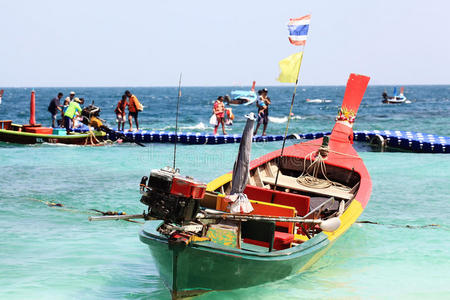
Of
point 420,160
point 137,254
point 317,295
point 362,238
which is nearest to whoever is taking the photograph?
point 317,295

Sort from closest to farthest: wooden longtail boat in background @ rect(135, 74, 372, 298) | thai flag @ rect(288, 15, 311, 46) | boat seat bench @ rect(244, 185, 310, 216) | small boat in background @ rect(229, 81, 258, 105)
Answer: wooden longtail boat in background @ rect(135, 74, 372, 298) < boat seat bench @ rect(244, 185, 310, 216) < thai flag @ rect(288, 15, 311, 46) < small boat in background @ rect(229, 81, 258, 105)

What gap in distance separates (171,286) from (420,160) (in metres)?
17.0

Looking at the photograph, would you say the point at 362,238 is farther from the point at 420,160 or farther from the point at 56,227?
the point at 420,160

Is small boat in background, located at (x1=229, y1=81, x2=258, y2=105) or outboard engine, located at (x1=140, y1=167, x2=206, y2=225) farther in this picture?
small boat in background, located at (x1=229, y1=81, x2=258, y2=105)

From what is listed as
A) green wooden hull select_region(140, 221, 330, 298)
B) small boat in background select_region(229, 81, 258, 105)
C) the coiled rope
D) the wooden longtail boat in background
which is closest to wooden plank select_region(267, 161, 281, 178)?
the coiled rope

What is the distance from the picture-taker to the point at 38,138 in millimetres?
21719

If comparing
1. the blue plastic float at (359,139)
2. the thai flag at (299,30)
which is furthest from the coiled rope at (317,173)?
the blue plastic float at (359,139)

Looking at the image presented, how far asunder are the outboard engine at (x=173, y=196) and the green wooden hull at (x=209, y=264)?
0.48 m

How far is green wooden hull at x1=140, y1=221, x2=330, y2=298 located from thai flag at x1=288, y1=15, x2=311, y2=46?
15.1 feet

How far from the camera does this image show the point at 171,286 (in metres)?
6.76

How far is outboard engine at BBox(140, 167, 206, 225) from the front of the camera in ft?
19.6

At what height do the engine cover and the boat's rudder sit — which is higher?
the boat's rudder

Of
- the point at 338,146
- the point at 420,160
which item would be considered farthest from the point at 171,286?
the point at 420,160

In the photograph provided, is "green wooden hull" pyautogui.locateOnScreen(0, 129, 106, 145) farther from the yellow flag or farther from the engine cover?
the engine cover
